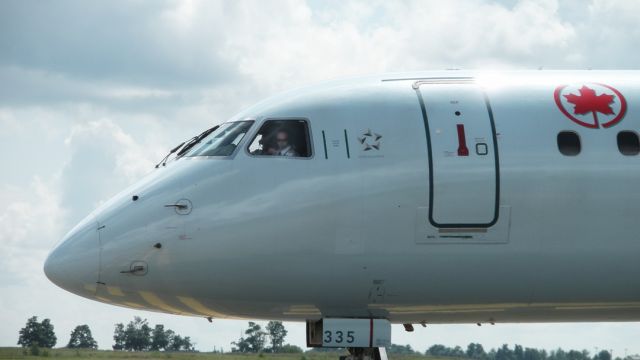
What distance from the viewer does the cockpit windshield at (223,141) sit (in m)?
19.9

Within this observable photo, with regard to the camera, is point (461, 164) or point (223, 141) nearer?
point (461, 164)

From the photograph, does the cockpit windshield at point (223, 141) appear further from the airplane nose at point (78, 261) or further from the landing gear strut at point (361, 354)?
the landing gear strut at point (361, 354)

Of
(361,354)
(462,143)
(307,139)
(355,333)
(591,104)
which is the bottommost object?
(361,354)

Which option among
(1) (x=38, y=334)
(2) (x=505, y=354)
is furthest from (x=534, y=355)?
(1) (x=38, y=334)

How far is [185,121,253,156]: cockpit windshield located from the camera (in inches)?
782

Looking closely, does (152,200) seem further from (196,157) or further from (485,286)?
(485,286)

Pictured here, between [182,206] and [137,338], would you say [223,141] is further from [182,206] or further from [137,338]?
[137,338]

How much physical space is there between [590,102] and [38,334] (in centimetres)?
3719

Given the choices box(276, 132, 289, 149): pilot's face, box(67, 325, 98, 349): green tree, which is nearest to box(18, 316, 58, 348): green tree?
box(67, 325, 98, 349): green tree

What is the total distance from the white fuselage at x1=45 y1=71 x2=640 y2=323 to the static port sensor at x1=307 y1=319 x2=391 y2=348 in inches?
6.9

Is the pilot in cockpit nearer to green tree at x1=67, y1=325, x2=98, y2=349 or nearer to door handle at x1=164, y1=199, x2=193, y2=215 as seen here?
door handle at x1=164, y1=199, x2=193, y2=215

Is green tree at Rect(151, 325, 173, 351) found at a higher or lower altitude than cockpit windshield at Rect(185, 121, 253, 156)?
lower

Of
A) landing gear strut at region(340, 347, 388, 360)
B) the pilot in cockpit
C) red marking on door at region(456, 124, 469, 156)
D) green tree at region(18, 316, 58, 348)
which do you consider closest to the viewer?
red marking on door at region(456, 124, 469, 156)

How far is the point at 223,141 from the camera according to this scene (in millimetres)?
20047
